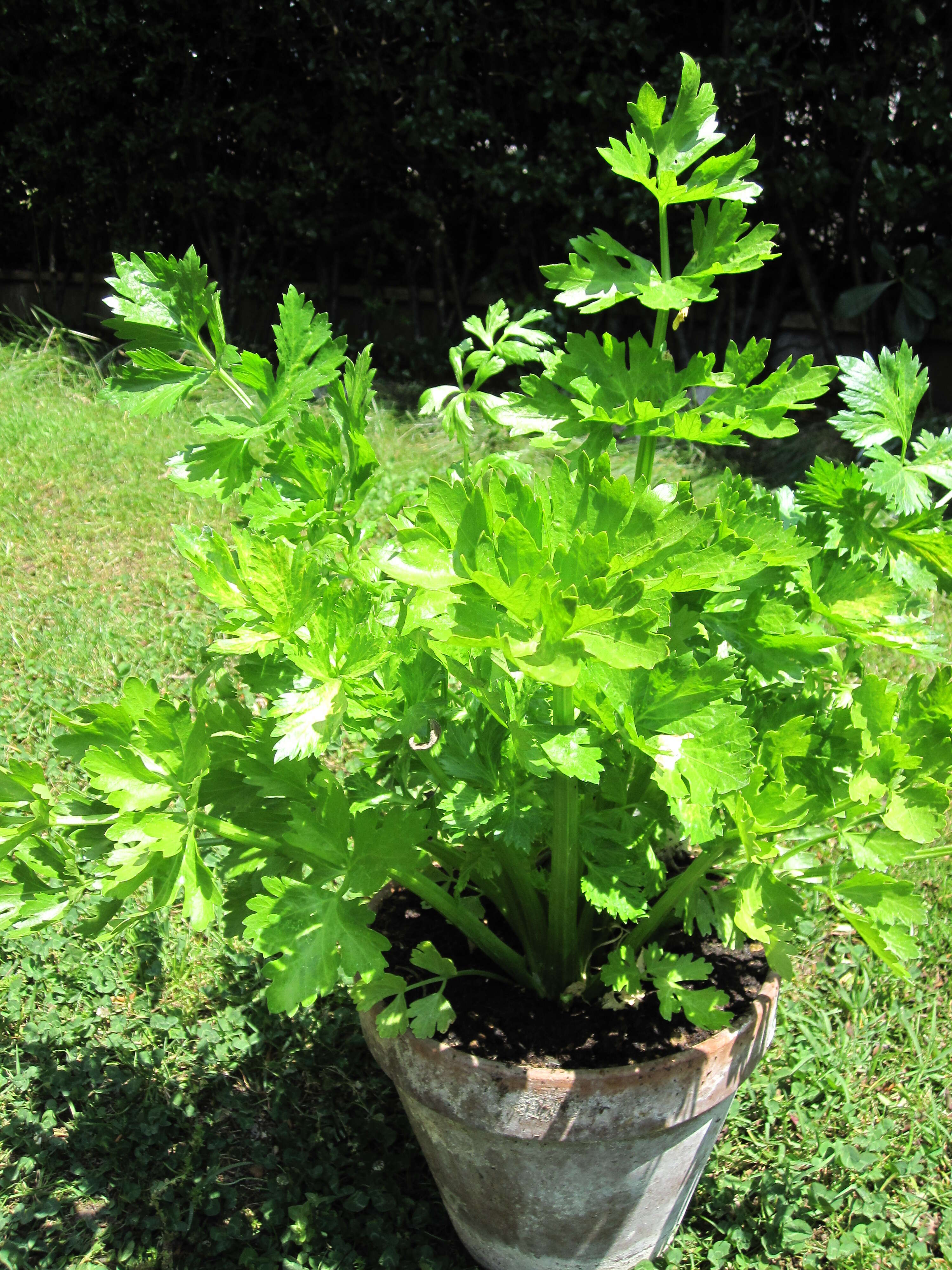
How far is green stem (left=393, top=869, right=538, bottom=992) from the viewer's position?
1138 mm

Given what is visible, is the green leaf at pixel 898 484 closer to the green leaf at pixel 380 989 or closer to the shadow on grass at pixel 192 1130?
the green leaf at pixel 380 989

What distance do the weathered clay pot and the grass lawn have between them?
0.20 meters

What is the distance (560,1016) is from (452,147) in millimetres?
4297

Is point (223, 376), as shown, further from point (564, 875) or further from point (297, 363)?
point (564, 875)

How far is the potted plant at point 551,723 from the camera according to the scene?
0.88 m

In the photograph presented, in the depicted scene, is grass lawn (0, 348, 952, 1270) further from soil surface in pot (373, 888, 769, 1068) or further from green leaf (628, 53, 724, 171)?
green leaf (628, 53, 724, 171)

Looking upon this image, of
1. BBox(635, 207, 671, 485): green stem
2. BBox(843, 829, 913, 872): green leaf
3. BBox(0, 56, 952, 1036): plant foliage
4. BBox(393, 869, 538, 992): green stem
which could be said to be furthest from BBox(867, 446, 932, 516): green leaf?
BBox(393, 869, 538, 992): green stem

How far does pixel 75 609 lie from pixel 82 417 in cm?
138

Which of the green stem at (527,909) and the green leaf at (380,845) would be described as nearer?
the green leaf at (380,845)

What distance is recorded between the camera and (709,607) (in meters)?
1.04

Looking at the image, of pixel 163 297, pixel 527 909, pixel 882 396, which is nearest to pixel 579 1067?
pixel 527 909

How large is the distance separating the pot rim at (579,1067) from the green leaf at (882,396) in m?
0.73

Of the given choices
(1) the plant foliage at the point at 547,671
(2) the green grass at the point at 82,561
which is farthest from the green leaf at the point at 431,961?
(2) the green grass at the point at 82,561

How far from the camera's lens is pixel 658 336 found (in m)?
1.09
